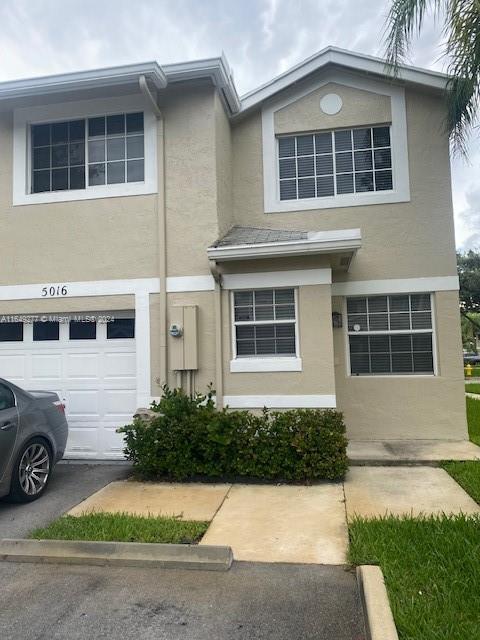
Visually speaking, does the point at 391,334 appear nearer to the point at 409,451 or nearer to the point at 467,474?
the point at 409,451

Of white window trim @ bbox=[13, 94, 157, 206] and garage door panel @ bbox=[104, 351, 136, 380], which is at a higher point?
white window trim @ bbox=[13, 94, 157, 206]

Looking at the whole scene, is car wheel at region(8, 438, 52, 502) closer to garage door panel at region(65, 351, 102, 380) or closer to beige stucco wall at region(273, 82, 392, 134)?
garage door panel at region(65, 351, 102, 380)

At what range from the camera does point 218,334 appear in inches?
301

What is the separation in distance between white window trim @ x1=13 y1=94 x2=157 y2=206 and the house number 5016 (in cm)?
142

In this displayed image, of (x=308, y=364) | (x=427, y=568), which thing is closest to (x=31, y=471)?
(x=308, y=364)

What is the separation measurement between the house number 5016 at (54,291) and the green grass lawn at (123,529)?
3950 mm

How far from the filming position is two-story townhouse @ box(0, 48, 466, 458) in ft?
25.0

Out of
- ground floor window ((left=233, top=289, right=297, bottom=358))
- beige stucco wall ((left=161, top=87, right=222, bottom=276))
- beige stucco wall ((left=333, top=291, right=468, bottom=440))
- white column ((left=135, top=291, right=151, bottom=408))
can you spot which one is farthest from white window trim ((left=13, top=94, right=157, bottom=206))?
beige stucco wall ((left=333, top=291, right=468, bottom=440))

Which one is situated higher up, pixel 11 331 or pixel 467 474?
pixel 11 331

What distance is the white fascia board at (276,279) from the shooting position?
7461mm

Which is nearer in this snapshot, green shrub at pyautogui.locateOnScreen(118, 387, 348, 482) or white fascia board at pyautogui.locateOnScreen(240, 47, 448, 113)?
green shrub at pyautogui.locateOnScreen(118, 387, 348, 482)

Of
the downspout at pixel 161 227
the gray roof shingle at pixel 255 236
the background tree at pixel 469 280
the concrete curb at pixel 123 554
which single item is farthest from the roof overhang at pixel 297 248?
the background tree at pixel 469 280

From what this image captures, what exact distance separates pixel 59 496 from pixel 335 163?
682 centimetres

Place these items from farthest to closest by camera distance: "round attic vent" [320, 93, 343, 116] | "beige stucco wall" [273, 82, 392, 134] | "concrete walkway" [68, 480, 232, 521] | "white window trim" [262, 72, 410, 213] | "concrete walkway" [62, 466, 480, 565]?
1. "round attic vent" [320, 93, 343, 116]
2. "beige stucco wall" [273, 82, 392, 134]
3. "white window trim" [262, 72, 410, 213]
4. "concrete walkway" [68, 480, 232, 521]
5. "concrete walkway" [62, 466, 480, 565]
